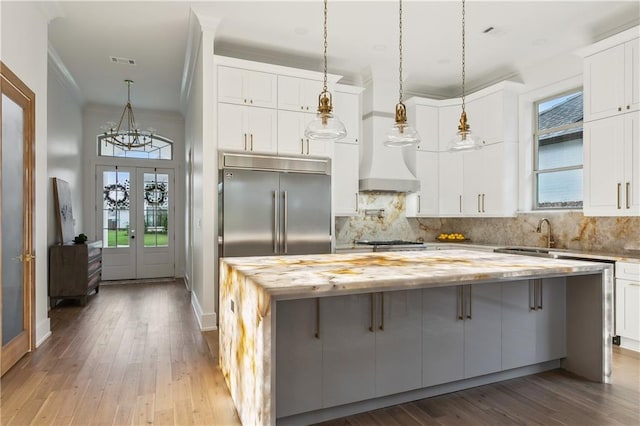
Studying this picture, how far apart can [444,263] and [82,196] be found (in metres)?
6.87

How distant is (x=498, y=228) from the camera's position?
221 inches

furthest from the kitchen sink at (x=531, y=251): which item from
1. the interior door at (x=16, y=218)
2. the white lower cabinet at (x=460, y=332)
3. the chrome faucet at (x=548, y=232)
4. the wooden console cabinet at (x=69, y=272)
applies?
the wooden console cabinet at (x=69, y=272)

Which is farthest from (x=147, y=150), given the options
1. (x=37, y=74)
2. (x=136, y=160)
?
(x=37, y=74)

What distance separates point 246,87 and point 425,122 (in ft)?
9.09

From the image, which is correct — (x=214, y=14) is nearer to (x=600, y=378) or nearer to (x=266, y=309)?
(x=266, y=309)

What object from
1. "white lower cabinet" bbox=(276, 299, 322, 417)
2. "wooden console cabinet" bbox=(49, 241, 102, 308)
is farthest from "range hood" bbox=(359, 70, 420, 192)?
"wooden console cabinet" bbox=(49, 241, 102, 308)

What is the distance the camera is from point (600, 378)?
2.82 meters

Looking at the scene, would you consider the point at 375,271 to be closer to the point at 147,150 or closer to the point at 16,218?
the point at 16,218

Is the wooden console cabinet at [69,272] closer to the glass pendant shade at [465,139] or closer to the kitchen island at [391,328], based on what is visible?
the kitchen island at [391,328]

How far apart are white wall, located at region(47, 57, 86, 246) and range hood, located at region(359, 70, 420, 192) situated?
4157 millimetres

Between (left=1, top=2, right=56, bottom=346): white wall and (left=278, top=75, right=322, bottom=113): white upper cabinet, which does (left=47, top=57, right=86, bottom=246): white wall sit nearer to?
(left=1, top=2, right=56, bottom=346): white wall

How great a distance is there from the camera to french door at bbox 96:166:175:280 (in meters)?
7.41

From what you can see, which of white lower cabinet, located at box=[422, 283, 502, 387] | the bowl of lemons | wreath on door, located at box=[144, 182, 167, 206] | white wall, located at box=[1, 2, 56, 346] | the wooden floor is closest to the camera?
the wooden floor

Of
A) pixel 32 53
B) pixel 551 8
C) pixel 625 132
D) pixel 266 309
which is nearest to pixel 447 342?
pixel 266 309
